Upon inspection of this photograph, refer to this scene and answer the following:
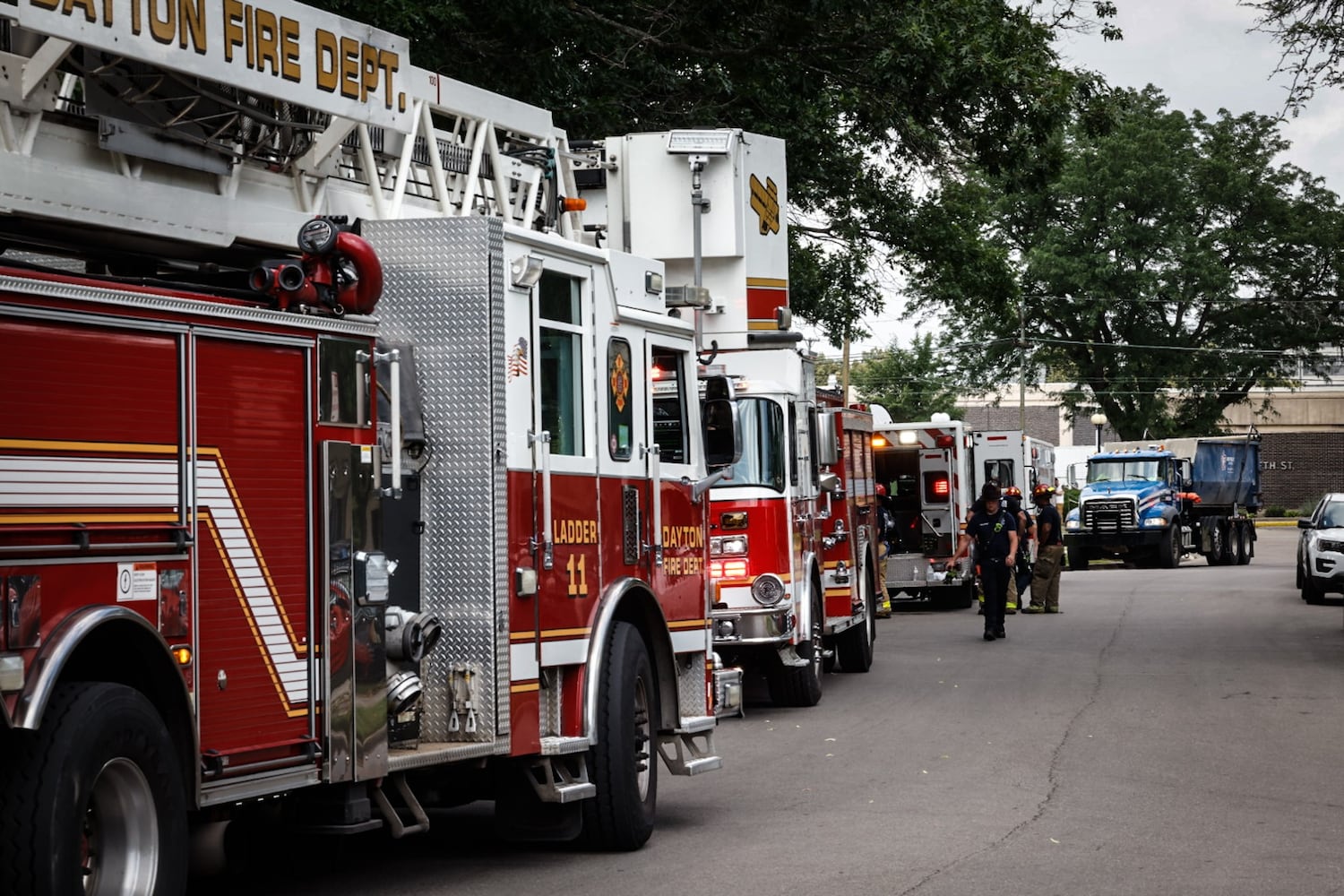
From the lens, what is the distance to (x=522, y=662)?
793 cm

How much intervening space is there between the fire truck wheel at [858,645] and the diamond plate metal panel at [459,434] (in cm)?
1139

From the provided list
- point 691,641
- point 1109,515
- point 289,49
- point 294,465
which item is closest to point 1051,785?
point 691,641

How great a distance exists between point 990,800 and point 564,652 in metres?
3.53

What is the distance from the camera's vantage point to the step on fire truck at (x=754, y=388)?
46.4ft

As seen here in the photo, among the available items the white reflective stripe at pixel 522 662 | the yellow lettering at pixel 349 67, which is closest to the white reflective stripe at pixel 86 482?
the white reflective stripe at pixel 522 662

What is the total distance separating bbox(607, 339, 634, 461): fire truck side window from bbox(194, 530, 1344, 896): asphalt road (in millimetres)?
2073

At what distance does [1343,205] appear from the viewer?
65.6 meters

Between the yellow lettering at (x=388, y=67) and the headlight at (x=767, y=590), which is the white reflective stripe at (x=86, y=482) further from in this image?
the headlight at (x=767, y=590)

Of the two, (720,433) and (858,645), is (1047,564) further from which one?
(720,433)

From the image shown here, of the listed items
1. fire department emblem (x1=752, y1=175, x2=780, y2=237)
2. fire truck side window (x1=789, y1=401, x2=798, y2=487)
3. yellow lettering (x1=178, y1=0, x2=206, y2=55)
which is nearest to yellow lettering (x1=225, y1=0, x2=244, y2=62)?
yellow lettering (x1=178, y1=0, x2=206, y2=55)

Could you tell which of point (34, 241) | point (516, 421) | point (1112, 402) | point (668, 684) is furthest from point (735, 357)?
point (1112, 402)

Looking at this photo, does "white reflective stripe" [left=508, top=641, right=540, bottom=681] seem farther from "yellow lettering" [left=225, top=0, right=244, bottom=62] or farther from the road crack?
"yellow lettering" [left=225, top=0, right=244, bottom=62]

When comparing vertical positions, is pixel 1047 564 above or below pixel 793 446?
below

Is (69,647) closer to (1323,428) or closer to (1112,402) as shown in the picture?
(1112,402)
